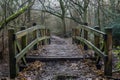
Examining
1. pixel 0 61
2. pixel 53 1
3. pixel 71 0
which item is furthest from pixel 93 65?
pixel 53 1

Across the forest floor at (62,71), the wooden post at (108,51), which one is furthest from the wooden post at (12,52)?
the wooden post at (108,51)

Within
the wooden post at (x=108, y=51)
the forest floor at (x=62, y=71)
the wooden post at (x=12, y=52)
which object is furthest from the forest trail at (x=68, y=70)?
the wooden post at (x=12, y=52)

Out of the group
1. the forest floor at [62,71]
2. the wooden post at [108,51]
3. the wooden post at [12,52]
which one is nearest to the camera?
the wooden post at [12,52]

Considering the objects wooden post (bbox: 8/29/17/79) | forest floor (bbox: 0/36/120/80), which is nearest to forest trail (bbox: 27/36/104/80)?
forest floor (bbox: 0/36/120/80)

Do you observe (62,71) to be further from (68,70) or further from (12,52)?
(12,52)

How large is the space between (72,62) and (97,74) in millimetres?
1591

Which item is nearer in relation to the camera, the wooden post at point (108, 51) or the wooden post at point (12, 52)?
the wooden post at point (12, 52)

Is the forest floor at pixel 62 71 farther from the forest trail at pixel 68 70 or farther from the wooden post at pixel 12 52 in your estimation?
the wooden post at pixel 12 52

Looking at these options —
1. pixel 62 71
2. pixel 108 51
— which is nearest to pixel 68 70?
pixel 62 71

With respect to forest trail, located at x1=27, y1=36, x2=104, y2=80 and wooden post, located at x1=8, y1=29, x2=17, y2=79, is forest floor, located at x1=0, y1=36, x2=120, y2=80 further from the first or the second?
wooden post, located at x1=8, y1=29, x2=17, y2=79

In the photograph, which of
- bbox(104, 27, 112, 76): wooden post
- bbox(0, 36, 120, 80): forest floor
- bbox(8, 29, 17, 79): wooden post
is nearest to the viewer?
bbox(8, 29, 17, 79): wooden post

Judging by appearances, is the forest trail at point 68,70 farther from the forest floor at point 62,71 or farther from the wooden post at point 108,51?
the wooden post at point 108,51

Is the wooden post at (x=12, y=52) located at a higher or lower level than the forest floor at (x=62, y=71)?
higher

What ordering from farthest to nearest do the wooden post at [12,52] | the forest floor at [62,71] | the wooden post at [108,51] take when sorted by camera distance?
the forest floor at [62,71] → the wooden post at [108,51] → the wooden post at [12,52]
